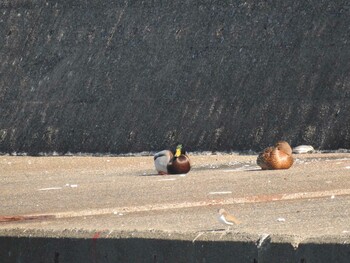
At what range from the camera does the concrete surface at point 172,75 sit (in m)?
29.5

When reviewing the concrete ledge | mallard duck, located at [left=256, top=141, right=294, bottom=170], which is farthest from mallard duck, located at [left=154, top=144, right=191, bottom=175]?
the concrete ledge

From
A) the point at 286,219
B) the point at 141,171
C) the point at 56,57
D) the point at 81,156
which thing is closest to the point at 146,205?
the point at 286,219

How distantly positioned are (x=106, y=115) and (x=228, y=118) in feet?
13.5

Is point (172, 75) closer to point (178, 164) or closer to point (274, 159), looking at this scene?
point (178, 164)

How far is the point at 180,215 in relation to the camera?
1294 cm

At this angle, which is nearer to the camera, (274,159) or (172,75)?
(274,159)

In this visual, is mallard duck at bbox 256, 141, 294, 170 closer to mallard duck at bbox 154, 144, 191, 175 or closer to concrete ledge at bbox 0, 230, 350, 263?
mallard duck at bbox 154, 144, 191, 175

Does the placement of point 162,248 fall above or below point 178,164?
above

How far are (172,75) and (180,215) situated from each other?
19620mm

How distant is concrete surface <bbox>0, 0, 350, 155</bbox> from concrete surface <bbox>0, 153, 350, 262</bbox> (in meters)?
6.25

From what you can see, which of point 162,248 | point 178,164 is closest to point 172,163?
point 178,164

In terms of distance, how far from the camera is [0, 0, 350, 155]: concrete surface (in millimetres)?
29500

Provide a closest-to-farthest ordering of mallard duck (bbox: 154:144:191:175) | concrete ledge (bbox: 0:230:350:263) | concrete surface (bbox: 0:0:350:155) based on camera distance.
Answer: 1. concrete ledge (bbox: 0:230:350:263)
2. mallard duck (bbox: 154:144:191:175)
3. concrete surface (bbox: 0:0:350:155)

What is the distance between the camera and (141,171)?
77.8ft
